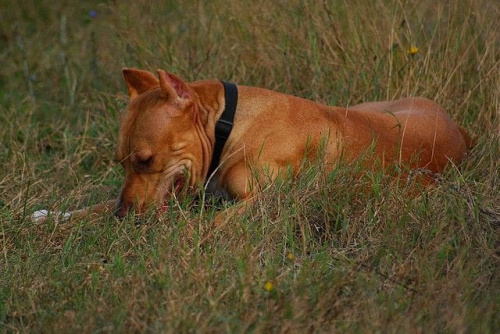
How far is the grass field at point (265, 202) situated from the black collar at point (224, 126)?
1.04 feet

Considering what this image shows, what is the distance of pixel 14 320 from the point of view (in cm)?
391

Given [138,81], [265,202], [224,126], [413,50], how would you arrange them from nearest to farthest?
1. [265,202]
2. [224,126]
3. [138,81]
4. [413,50]

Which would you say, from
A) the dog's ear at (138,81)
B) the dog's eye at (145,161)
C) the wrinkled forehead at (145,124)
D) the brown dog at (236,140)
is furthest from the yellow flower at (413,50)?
the dog's eye at (145,161)

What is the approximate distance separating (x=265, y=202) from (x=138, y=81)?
1155 millimetres

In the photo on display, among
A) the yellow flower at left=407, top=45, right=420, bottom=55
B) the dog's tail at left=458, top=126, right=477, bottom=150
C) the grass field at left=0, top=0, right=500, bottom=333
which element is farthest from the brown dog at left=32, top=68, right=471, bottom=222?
the yellow flower at left=407, top=45, right=420, bottom=55

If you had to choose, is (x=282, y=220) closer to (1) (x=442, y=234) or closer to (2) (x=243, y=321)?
(1) (x=442, y=234)

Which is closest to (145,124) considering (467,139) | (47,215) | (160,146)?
(160,146)

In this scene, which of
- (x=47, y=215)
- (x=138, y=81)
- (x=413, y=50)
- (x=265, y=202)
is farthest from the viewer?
(x=413, y=50)

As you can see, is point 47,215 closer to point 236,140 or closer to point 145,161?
point 145,161

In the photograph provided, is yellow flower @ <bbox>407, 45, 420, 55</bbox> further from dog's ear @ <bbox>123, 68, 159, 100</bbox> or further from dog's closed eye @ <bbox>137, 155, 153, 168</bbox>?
dog's closed eye @ <bbox>137, 155, 153, 168</bbox>

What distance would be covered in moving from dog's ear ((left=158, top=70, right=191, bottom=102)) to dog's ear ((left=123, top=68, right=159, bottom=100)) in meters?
0.38

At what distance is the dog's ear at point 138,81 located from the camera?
543cm

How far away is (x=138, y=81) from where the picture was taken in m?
5.46

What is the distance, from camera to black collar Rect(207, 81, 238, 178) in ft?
17.3
